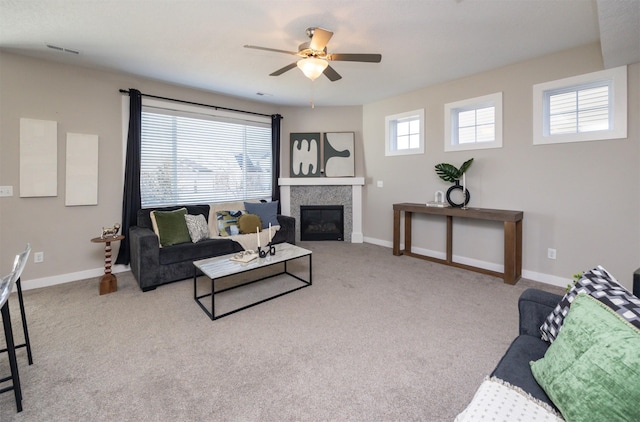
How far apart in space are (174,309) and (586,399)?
2.91m

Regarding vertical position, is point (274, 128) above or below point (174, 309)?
above

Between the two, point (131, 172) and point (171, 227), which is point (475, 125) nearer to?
point (171, 227)

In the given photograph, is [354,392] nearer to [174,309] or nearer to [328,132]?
[174,309]

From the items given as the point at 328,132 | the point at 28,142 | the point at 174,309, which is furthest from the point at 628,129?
the point at 28,142

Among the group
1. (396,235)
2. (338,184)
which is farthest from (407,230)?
(338,184)

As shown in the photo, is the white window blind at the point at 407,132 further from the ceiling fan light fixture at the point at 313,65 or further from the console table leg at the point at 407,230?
the ceiling fan light fixture at the point at 313,65

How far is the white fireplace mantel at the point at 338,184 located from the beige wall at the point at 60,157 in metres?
2.61

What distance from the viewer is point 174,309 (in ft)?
8.87

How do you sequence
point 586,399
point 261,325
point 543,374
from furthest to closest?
point 261,325, point 543,374, point 586,399

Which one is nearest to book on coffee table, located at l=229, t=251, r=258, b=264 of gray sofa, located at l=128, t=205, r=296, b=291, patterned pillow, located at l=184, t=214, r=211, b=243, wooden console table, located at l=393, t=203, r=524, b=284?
gray sofa, located at l=128, t=205, r=296, b=291

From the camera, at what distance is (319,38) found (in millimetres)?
2312

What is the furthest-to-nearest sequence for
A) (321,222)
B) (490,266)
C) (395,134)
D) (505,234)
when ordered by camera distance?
(321,222)
(395,134)
(490,266)
(505,234)

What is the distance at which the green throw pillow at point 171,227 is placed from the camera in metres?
3.46

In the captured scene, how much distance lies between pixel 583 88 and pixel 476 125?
1.13m
